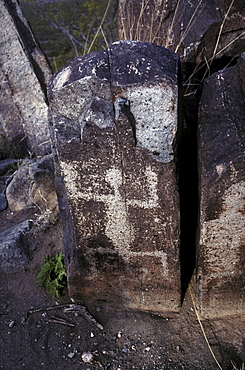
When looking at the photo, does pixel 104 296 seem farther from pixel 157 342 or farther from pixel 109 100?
pixel 109 100

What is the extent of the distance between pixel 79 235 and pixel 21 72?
2.59 metres

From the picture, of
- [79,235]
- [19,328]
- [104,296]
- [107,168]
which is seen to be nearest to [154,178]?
[107,168]

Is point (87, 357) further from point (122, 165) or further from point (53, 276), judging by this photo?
point (122, 165)

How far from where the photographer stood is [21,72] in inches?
157

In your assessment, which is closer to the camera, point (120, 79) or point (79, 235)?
point (120, 79)

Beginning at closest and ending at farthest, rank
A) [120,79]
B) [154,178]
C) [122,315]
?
[120,79]
[154,178]
[122,315]

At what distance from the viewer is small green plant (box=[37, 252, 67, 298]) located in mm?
2494

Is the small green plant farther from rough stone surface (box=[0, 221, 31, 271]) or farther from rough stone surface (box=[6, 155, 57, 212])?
rough stone surface (box=[6, 155, 57, 212])

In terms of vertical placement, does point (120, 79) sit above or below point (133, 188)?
above

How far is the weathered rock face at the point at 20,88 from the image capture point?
3.84m

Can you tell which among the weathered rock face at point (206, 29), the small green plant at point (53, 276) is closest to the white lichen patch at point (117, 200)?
the small green plant at point (53, 276)

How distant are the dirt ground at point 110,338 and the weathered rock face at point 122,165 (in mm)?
193

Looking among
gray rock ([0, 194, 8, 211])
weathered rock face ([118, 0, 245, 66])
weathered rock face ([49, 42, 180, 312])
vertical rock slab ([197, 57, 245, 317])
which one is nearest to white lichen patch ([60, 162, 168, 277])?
weathered rock face ([49, 42, 180, 312])

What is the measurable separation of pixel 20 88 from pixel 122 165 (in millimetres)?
2710
